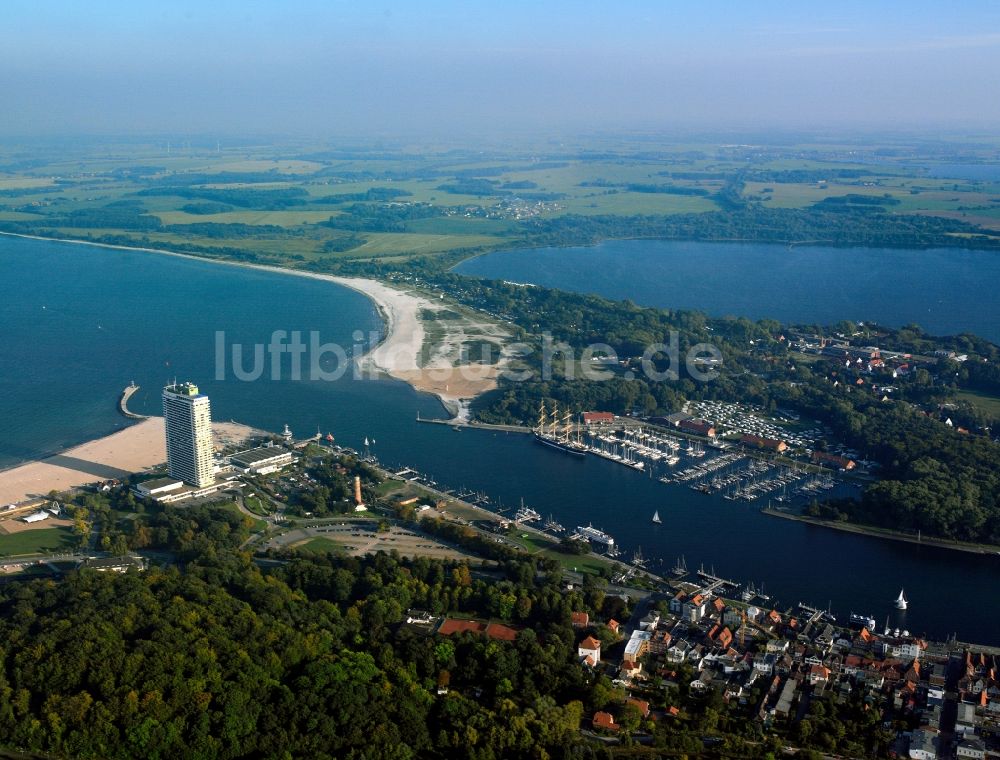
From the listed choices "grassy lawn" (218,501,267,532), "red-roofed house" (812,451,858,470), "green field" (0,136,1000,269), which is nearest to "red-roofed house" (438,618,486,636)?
"grassy lawn" (218,501,267,532)

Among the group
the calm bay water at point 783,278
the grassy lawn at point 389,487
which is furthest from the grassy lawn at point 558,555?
the calm bay water at point 783,278

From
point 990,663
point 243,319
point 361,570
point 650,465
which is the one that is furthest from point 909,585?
point 243,319

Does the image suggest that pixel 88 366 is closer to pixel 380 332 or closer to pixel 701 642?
pixel 380 332

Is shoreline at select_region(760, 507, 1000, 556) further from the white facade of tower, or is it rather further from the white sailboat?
the white facade of tower

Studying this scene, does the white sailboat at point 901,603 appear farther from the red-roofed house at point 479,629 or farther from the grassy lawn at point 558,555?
the red-roofed house at point 479,629

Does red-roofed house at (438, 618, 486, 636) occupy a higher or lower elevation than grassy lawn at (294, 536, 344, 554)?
higher

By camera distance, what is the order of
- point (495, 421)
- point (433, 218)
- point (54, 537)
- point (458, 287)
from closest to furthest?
1. point (54, 537)
2. point (495, 421)
3. point (458, 287)
4. point (433, 218)
